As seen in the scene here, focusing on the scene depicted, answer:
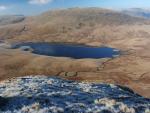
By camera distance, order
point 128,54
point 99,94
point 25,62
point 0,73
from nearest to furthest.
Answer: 1. point 99,94
2. point 0,73
3. point 25,62
4. point 128,54

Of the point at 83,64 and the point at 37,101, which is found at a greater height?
the point at 37,101

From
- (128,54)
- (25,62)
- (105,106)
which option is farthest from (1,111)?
(128,54)

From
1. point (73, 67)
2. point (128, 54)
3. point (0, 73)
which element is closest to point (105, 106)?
point (0, 73)

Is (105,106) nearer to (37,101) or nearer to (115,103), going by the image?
(115,103)

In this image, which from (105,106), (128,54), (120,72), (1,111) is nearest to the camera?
(1,111)

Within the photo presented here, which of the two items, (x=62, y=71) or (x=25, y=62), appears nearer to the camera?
(x=62, y=71)

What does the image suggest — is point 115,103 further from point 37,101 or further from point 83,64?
point 83,64
